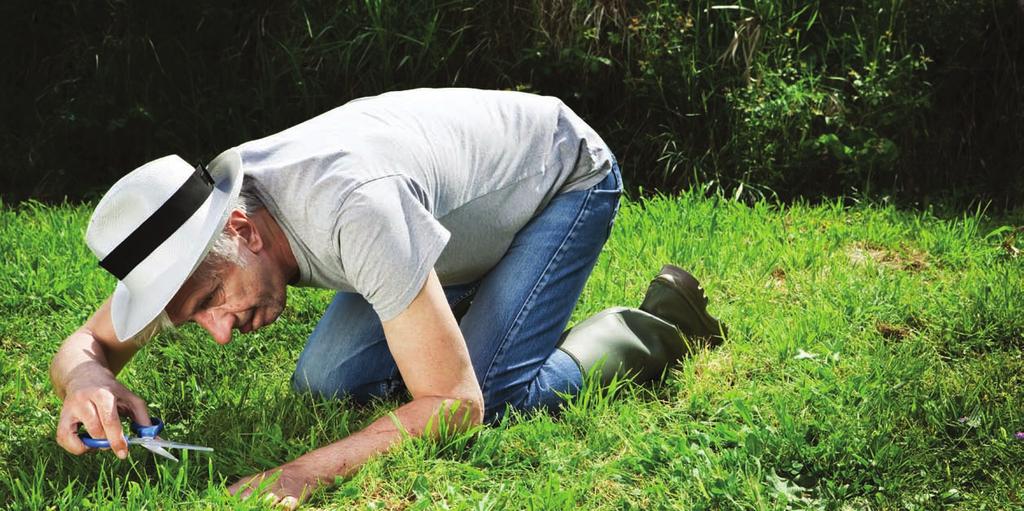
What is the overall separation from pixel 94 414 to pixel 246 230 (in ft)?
1.93

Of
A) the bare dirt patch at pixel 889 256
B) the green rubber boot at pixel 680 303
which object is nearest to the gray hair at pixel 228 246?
the green rubber boot at pixel 680 303

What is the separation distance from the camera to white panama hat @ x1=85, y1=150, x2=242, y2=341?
233 cm

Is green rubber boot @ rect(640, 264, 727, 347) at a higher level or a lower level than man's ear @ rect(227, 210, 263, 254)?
lower

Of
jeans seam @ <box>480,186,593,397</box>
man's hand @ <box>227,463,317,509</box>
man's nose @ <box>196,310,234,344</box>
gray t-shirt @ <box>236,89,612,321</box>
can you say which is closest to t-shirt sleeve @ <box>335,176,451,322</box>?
gray t-shirt @ <box>236,89,612,321</box>

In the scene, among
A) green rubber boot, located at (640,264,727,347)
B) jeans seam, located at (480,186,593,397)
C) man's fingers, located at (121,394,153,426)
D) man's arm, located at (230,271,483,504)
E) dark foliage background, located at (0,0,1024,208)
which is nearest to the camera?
man's arm, located at (230,271,483,504)

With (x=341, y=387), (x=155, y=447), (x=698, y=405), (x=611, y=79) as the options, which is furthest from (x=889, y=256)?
(x=155, y=447)

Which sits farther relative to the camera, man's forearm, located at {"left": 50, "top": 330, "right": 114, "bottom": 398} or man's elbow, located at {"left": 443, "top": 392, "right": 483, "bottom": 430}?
man's forearm, located at {"left": 50, "top": 330, "right": 114, "bottom": 398}

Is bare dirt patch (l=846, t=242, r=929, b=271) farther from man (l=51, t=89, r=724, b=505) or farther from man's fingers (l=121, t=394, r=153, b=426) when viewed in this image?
man's fingers (l=121, t=394, r=153, b=426)

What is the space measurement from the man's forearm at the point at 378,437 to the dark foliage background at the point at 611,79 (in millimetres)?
2839

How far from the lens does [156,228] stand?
234cm

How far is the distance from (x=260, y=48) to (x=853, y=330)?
11.9ft

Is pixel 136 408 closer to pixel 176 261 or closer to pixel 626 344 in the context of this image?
pixel 176 261

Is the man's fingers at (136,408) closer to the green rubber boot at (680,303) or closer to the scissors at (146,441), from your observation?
the scissors at (146,441)

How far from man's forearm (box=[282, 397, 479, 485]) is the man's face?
0.35 m
